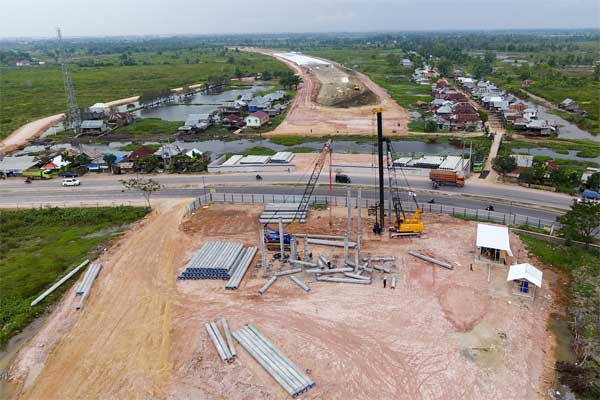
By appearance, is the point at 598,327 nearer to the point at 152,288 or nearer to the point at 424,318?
the point at 424,318

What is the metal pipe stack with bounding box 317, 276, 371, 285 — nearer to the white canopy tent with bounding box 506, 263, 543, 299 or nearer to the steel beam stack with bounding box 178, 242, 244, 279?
the steel beam stack with bounding box 178, 242, 244, 279

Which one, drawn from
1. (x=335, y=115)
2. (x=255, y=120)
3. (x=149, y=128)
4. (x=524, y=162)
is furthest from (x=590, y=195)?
(x=149, y=128)

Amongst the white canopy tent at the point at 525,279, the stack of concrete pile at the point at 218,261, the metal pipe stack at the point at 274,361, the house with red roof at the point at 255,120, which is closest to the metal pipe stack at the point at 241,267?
the stack of concrete pile at the point at 218,261

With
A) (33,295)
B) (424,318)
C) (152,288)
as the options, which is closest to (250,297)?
(152,288)

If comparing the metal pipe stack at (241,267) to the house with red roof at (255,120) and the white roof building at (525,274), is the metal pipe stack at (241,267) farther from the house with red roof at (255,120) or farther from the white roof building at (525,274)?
A: the house with red roof at (255,120)

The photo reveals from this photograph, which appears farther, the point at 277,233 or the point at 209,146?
the point at 209,146

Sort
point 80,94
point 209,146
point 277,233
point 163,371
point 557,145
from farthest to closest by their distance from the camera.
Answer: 1. point 80,94
2. point 209,146
3. point 557,145
4. point 277,233
5. point 163,371

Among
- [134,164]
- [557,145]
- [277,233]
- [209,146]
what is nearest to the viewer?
[277,233]
